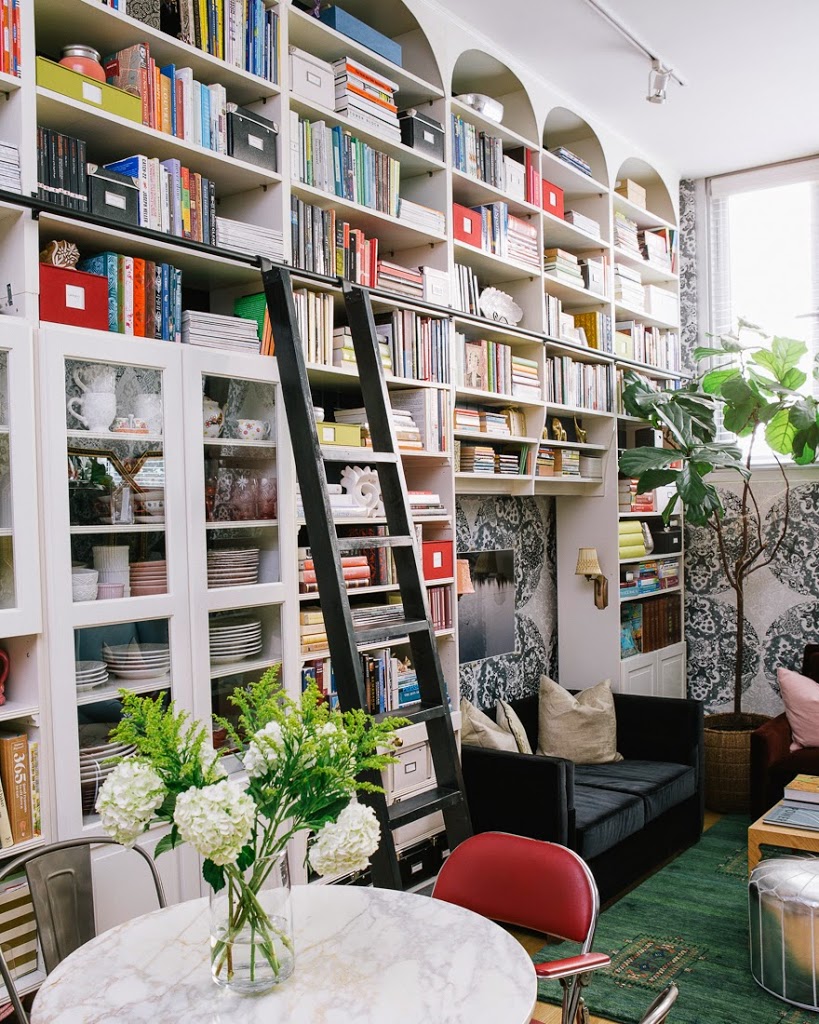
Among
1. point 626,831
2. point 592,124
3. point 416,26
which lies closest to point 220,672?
point 626,831

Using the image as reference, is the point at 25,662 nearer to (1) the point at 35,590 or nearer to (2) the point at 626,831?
(1) the point at 35,590

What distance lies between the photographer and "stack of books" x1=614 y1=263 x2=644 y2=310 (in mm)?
5453

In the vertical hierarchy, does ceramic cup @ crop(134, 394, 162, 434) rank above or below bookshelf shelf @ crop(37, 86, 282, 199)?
below

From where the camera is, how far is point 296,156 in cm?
338

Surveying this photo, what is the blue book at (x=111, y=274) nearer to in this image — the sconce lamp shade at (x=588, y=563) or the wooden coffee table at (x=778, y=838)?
the wooden coffee table at (x=778, y=838)

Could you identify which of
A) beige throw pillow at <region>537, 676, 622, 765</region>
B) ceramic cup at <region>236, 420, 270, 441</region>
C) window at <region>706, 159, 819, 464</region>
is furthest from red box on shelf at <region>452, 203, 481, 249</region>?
window at <region>706, 159, 819, 464</region>

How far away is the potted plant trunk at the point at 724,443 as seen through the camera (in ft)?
16.6

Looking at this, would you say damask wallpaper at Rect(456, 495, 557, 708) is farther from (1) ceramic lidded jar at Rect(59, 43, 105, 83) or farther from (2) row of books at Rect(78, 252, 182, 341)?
(1) ceramic lidded jar at Rect(59, 43, 105, 83)

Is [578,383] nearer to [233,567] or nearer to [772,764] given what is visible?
[772,764]

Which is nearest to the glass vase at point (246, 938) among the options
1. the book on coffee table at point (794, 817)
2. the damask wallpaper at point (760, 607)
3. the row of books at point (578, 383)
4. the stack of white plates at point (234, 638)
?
the stack of white plates at point (234, 638)

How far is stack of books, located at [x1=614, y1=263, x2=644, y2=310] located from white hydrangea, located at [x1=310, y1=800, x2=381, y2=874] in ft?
14.0

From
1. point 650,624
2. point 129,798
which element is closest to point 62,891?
point 129,798

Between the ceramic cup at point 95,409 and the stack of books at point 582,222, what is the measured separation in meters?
3.03

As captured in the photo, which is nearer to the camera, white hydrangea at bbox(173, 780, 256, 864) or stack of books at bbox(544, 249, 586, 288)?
white hydrangea at bbox(173, 780, 256, 864)
